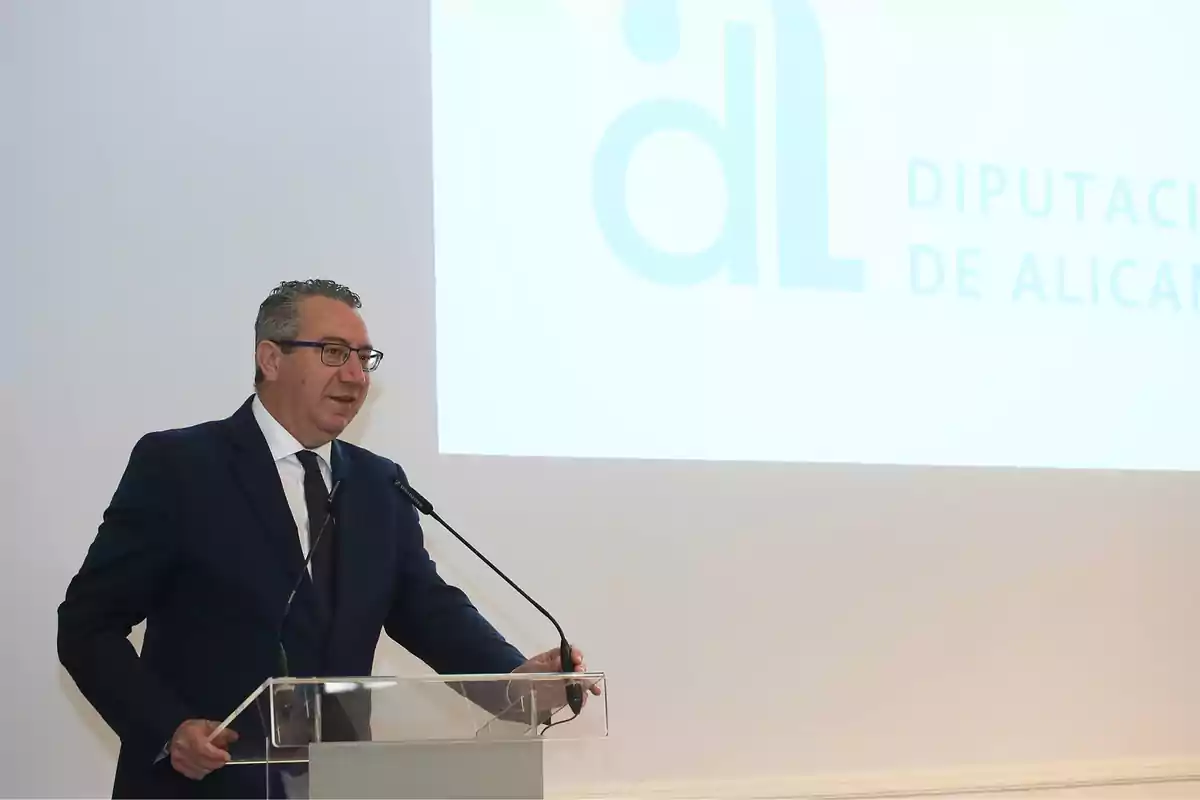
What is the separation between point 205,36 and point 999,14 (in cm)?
211

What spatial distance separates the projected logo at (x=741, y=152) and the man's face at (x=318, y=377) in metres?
1.19

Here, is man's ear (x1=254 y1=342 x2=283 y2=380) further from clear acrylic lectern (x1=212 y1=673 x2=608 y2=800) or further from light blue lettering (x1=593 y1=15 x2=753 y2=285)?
light blue lettering (x1=593 y1=15 x2=753 y2=285)

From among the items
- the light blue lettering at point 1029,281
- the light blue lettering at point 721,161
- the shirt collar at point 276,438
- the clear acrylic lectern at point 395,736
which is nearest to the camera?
the clear acrylic lectern at point 395,736

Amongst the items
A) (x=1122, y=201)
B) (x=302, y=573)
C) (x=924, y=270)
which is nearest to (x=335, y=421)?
(x=302, y=573)

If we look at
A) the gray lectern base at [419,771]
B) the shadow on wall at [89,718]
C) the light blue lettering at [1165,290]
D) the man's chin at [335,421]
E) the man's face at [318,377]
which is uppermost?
the light blue lettering at [1165,290]

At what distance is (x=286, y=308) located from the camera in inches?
91.7

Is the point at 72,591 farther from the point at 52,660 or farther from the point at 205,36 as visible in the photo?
the point at 205,36

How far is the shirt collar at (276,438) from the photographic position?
231 centimetres

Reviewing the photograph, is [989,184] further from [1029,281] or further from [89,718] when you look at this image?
[89,718]

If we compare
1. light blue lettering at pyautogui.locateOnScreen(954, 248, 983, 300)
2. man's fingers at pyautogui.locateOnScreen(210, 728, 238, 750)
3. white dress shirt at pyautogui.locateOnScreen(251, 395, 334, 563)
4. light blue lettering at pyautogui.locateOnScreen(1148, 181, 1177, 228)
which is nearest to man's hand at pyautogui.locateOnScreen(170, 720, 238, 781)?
man's fingers at pyautogui.locateOnScreen(210, 728, 238, 750)

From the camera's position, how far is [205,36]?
315cm

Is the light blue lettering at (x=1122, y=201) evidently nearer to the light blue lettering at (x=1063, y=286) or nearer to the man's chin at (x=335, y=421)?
the light blue lettering at (x=1063, y=286)

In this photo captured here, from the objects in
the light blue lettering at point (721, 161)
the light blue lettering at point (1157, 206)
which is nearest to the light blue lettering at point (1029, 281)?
the light blue lettering at point (1157, 206)

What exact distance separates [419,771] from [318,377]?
2.45 feet
